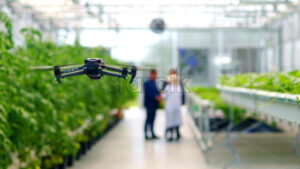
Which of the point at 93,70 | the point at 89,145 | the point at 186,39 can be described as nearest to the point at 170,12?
the point at 186,39

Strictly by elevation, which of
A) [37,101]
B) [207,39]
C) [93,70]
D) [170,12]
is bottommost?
[37,101]

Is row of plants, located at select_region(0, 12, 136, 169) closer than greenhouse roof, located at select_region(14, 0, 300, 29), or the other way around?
row of plants, located at select_region(0, 12, 136, 169)

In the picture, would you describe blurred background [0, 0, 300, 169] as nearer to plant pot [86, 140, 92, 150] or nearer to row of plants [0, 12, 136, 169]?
row of plants [0, 12, 136, 169]

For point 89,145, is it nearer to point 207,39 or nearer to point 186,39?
point 186,39

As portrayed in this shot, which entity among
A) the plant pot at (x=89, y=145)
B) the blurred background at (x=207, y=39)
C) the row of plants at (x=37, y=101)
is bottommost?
the plant pot at (x=89, y=145)

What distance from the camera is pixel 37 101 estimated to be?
2.84 metres

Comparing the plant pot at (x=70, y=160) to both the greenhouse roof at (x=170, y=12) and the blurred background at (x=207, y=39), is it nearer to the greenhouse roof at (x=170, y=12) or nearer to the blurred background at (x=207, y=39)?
the greenhouse roof at (x=170, y=12)

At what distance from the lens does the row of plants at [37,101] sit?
2.12 meters

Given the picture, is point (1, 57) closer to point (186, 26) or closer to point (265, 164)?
point (265, 164)

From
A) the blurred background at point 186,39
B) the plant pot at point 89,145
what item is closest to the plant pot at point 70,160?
the blurred background at point 186,39

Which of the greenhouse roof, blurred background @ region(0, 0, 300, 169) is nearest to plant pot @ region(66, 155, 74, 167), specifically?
blurred background @ region(0, 0, 300, 169)

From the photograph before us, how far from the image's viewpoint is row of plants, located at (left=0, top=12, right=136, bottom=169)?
212cm

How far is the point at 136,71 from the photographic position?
100 centimetres

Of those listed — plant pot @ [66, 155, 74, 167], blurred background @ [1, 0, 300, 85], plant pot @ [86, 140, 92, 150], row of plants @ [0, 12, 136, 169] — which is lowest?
plant pot @ [86, 140, 92, 150]
